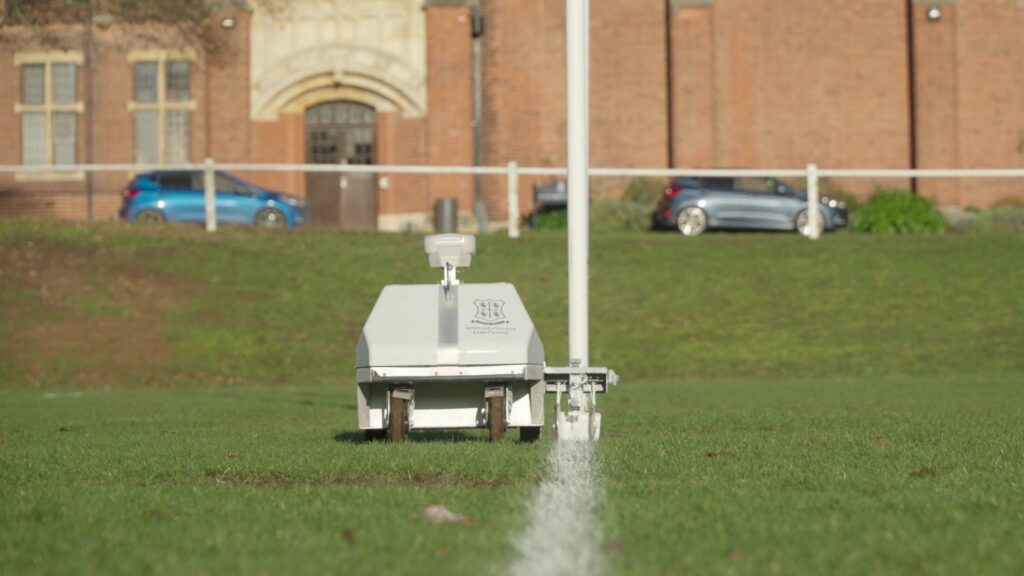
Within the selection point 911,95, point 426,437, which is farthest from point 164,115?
point 426,437

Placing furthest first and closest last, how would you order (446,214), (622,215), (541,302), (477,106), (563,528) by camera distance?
1. (477,106)
2. (622,215)
3. (446,214)
4. (541,302)
5. (563,528)

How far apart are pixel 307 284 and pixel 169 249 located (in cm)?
299

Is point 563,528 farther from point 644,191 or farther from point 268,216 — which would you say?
point 644,191

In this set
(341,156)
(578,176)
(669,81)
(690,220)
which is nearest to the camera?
(578,176)

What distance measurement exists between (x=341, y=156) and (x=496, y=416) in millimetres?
32636

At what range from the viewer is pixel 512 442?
12.2m

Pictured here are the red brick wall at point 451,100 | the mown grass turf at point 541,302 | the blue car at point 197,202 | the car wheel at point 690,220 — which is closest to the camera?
the mown grass turf at point 541,302

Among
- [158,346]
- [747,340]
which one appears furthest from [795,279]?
[158,346]

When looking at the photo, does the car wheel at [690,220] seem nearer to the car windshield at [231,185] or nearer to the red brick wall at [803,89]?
the red brick wall at [803,89]

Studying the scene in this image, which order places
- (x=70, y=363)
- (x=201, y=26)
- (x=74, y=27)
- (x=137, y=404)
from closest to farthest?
(x=137, y=404) < (x=70, y=363) < (x=201, y=26) < (x=74, y=27)

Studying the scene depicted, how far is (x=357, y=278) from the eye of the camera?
28.5 m

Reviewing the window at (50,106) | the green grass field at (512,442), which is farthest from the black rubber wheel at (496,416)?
the window at (50,106)

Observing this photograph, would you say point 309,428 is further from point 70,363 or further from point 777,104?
point 777,104

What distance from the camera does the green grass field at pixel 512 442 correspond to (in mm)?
6781
